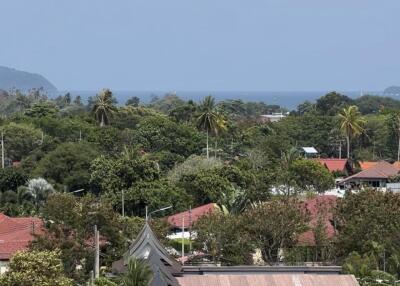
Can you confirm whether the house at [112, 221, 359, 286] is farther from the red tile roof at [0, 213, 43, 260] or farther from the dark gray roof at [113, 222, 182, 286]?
the red tile roof at [0, 213, 43, 260]

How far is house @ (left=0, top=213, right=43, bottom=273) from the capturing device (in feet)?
147

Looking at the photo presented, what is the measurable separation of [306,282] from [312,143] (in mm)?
76131

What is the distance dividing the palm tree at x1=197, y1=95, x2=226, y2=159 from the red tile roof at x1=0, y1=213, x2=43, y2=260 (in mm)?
32969

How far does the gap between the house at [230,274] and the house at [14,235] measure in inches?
384

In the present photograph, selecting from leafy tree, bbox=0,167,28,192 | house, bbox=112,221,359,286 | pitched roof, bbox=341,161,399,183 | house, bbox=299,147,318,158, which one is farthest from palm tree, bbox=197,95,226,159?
house, bbox=112,221,359,286

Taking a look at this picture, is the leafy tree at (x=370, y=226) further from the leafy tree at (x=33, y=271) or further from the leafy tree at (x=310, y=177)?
the leafy tree at (x=310, y=177)

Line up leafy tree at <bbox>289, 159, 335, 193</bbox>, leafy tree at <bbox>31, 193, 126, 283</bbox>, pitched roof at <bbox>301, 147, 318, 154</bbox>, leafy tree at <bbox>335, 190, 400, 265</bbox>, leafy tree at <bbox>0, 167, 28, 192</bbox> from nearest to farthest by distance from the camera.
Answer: leafy tree at <bbox>31, 193, 126, 283</bbox>
leafy tree at <bbox>335, 190, 400, 265</bbox>
leafy tree at <bbox>0, 167, 28, 192</bbox>
leafy tree at <bbox>289, 159, 335, 193</bbox>
pitched roof at <bbox>301, 147, 318, 154</bbox>

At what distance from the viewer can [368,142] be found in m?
107

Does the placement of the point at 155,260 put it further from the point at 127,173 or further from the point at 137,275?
the point at 127,173

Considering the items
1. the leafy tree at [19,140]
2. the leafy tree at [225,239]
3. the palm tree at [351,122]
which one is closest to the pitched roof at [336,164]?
the palm tree at [351,122]

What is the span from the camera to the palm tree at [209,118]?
3310 inches

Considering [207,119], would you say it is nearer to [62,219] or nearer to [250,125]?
[250,125]

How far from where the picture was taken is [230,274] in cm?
3384

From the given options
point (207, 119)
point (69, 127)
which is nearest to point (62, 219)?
point (207, 119)
